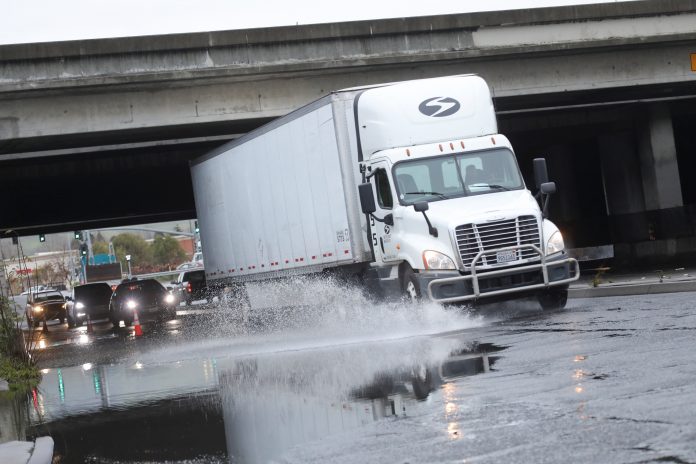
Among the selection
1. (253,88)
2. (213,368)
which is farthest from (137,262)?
(213,368)

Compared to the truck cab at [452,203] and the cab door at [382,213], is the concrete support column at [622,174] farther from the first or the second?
the cab door at [382,213]

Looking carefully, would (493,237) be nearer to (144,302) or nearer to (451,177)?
(451,177)

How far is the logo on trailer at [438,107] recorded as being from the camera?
19.0 m

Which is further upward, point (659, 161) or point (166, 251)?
point (166, 251)

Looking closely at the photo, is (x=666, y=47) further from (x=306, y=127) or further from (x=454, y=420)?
(x=454, y=420)

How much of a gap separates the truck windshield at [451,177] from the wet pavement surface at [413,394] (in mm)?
1903

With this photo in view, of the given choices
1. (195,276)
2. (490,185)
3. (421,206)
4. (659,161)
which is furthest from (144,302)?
(421,206)

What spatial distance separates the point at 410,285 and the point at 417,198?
1.41 metres

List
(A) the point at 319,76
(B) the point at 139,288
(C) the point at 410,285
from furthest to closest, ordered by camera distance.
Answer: (B) the point at 139,288
(A) the point at 319,76
(C) the point at 410,285

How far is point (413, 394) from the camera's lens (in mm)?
10031

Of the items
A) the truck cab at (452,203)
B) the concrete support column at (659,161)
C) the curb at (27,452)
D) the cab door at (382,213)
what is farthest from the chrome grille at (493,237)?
the concrete support column at (659,161)

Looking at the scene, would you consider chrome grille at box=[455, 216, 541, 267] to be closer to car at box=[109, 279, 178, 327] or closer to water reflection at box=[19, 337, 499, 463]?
water reflection at box=[19, 337, 499, 463]

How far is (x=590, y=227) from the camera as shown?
45.6 meters

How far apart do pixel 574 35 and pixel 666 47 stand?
2966mm
